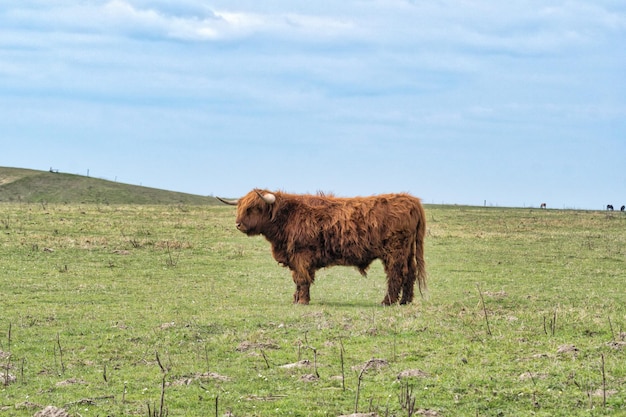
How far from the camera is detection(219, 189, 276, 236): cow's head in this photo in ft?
56.3

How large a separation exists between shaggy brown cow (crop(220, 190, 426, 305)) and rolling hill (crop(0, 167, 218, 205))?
46.3 meters

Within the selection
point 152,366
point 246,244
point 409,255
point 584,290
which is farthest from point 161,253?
point 152,366

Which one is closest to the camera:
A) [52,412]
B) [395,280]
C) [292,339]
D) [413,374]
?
[52,412]

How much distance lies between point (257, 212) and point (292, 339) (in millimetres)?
5591

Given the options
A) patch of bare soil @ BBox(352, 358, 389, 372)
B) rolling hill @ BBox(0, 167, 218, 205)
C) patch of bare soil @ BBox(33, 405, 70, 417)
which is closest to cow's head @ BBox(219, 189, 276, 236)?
patch of bare soil @ BBox(352, 358, 389, 372)

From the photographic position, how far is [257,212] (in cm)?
1716

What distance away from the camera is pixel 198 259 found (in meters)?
25.4

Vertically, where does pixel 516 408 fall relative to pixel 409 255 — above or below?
below

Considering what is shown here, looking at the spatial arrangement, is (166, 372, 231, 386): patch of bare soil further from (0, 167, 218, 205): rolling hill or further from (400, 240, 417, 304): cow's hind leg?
(0, 167, 218, 205): rolling hill

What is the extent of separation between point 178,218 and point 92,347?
27.6 m

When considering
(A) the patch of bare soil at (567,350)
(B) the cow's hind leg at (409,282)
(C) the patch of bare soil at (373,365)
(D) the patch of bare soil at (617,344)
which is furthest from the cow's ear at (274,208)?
(D) the patch of bare soil at (617,344)

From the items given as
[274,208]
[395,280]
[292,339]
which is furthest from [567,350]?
[274,208]

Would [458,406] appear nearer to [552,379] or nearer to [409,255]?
[552,379]

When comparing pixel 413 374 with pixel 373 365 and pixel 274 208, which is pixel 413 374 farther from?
pixel 274 208
